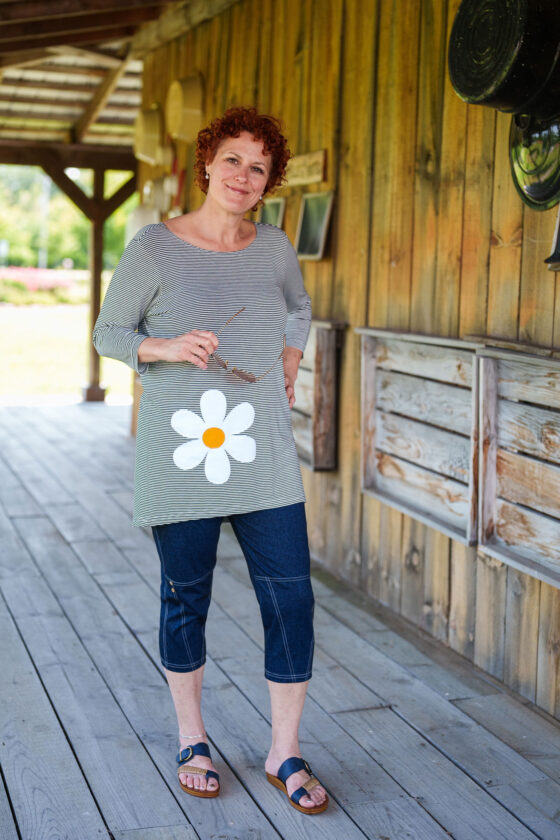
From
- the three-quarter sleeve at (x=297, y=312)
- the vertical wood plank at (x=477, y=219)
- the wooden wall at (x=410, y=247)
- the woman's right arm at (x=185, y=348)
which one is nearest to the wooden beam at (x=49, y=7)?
the wooden wall at (x=410, y=247)

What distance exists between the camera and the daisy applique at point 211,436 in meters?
2.26

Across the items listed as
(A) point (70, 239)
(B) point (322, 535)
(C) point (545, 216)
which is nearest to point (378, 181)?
(C) point (545, 216)

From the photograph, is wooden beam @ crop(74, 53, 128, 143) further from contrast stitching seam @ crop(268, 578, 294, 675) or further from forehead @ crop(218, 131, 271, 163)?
contrast stitching seam @ crop(268, 578, 294, 675)

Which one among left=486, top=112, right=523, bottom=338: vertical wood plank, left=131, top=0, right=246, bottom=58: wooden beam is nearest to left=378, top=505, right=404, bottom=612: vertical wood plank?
left=486, top=112, right=523, bottom=338: vertical wood plank

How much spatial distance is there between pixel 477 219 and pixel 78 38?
477 cm

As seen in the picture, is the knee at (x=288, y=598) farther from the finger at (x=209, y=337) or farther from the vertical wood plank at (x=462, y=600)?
the vertical wood plank at (x=462, y=600)

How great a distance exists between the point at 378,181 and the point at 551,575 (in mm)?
1745

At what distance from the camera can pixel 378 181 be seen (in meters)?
3.84

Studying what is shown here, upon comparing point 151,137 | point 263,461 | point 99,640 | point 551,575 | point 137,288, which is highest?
point 151,137

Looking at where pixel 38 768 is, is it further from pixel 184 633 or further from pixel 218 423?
pixel 218 423

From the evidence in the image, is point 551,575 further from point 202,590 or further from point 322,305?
point 322,305

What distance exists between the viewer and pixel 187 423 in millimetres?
2264

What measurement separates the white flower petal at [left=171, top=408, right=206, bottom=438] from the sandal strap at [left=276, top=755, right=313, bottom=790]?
766 millimetres

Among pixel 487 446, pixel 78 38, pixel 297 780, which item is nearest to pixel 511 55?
pixel 487 446
